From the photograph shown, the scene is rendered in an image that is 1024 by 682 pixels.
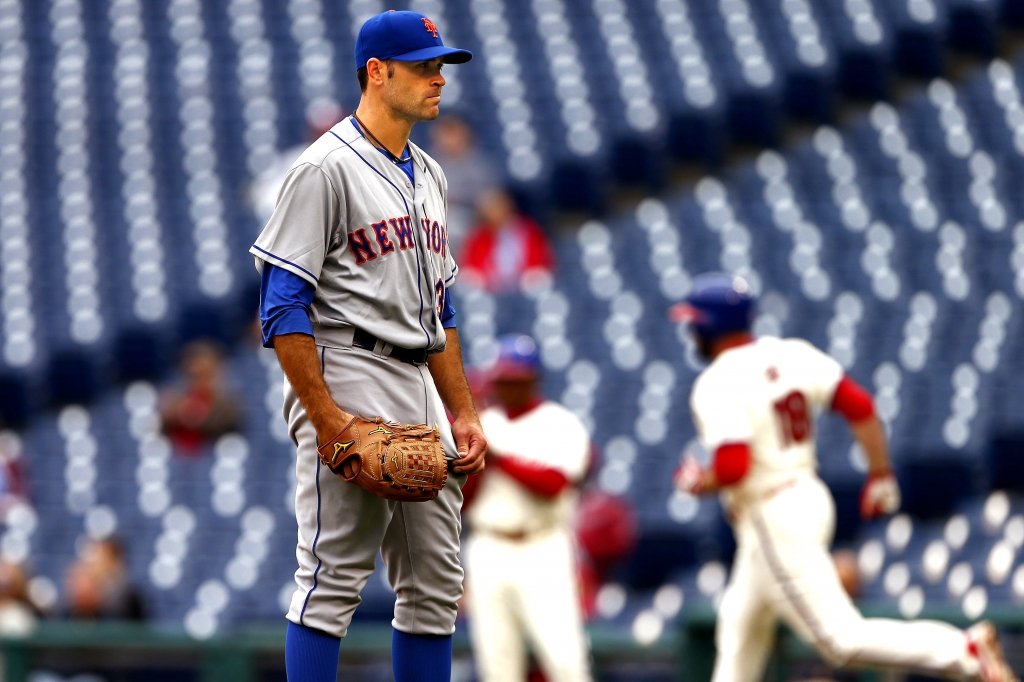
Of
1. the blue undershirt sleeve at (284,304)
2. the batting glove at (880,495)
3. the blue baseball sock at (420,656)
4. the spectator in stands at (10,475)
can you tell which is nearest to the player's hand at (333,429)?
the blue undershirt sleeve at (284,304)

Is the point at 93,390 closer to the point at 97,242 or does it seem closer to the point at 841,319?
the point at 97,242

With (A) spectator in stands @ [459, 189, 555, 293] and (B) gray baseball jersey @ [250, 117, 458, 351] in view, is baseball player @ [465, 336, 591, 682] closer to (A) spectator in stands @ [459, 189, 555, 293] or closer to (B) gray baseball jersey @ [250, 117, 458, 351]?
(B) gray baseball jersey @ [250, 117, 458, 351]

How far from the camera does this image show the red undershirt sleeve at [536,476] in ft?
15.8

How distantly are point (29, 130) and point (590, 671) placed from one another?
671 cm

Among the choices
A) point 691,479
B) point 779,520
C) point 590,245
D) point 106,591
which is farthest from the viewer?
point 590,245

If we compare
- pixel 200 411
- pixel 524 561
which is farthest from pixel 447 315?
pixel 200 411

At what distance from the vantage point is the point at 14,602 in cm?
624

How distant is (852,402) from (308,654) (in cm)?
224

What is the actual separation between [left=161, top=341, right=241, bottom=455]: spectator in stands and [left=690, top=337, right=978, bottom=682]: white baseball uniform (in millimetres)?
4188

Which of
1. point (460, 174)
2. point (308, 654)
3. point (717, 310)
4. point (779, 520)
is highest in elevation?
point (460, 174)

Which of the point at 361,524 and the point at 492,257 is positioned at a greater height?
the point at 492,257

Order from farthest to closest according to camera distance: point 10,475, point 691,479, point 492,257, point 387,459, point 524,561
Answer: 1. point 492,257
2. point 10,475
3. point 524,561
4. point 691,479
5. point 387,459

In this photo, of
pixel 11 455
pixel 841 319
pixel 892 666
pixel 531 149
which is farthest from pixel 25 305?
pixel 892 666

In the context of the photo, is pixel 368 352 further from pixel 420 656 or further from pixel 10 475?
pixel 10 475
